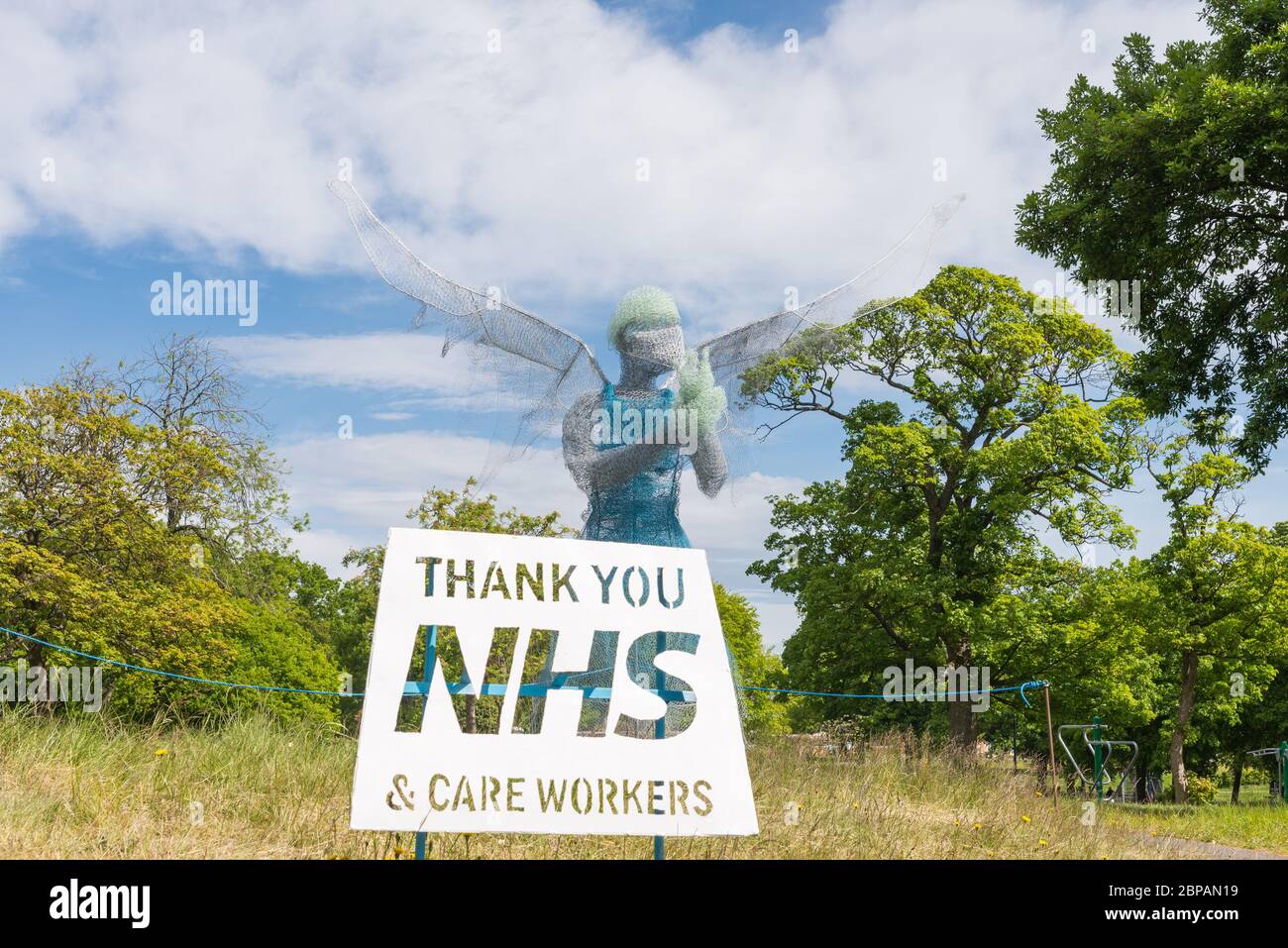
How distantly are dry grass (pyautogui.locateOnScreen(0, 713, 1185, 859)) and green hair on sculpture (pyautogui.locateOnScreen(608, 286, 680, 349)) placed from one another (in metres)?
5.46

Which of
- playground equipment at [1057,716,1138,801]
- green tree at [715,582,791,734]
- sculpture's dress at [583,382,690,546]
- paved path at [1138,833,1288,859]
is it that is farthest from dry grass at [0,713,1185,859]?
green tree at [715,582,791,734]

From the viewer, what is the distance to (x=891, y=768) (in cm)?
1077

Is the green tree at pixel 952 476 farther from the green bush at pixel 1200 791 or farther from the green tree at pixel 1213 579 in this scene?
the green bush at pixel 1200 791

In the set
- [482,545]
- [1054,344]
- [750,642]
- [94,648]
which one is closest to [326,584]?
[750,642]

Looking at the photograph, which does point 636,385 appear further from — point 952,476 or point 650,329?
point 952,476

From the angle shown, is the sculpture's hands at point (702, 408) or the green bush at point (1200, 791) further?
the green bush at point (1200, 791)

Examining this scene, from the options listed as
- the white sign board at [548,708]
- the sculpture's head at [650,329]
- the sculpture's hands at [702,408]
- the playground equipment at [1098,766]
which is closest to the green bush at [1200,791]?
the playground equipment at [1098,766]

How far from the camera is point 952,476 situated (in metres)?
22.8

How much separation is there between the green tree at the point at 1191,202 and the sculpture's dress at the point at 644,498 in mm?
5957

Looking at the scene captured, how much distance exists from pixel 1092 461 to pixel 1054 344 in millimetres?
2909

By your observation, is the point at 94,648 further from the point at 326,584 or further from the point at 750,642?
the point at 750,642

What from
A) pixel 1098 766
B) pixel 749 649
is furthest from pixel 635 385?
pixel 749 649

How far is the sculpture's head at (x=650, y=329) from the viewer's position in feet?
42.4

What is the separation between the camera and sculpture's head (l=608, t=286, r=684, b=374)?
509 inches
